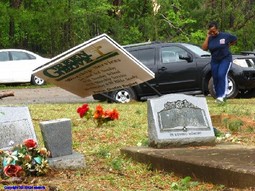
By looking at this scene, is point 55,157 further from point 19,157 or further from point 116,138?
point 116,138

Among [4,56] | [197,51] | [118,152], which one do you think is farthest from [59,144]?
[4,56]

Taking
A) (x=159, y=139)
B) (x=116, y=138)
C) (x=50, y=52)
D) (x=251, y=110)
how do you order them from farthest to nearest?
1. (x=50, y=52)
2. (x=251, y=110)
3. (x=116, y=138)
4. (x=159, y=139)

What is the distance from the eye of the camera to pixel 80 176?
755 cm

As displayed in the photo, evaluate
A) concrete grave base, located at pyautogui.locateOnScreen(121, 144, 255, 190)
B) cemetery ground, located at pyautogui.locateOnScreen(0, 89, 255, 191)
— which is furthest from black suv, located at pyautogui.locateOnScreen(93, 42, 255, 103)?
concrete grave base, located at pyautogui.locateOnScreen(121, 144, 255, 190)

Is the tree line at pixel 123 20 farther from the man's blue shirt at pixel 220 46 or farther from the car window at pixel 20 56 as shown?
the man's blue shirt at pixel 220 46

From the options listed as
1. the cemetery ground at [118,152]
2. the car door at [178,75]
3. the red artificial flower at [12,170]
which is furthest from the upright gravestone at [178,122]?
the car door at [178,75]

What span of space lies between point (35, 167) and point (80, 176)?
1.54ft

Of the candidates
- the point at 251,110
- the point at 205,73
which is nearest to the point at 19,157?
the point at 251,110

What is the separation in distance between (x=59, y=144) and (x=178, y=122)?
1.57 metres

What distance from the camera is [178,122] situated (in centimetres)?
874

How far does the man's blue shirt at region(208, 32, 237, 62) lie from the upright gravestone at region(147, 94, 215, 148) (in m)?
7.36

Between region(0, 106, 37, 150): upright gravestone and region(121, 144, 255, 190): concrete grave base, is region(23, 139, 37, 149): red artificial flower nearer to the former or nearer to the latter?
region(0, 106, 37, 150): upright gravestone

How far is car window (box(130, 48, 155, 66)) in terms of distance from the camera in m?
20.0

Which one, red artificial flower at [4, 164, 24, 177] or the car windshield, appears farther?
the car windshield
